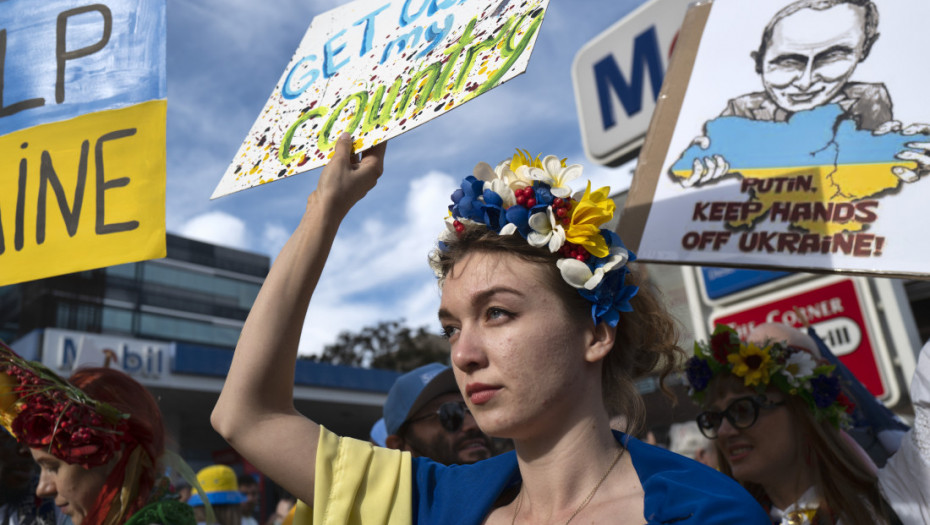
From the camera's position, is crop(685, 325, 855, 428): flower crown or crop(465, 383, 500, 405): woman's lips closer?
crop(465, 383, 500, 405): woman's lips

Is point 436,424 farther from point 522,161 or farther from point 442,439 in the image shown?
point 522,161

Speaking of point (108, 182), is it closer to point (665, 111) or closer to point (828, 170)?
point (665, 111)

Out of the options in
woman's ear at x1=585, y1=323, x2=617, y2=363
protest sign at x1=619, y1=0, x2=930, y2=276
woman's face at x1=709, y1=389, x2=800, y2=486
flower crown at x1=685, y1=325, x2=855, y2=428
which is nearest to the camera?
woman's ear at x1=585, y1=323, x2=617, y2=363

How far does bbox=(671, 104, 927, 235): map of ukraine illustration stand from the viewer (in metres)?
1.90

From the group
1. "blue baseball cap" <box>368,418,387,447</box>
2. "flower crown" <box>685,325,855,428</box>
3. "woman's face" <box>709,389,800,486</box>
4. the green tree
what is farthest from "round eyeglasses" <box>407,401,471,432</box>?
the green tree

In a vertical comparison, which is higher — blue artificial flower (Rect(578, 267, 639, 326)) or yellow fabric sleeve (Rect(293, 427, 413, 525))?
blue artificial flower (Rect(578, 267, 639, 326))

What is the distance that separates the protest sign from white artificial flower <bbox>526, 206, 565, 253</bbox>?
0.54 meters

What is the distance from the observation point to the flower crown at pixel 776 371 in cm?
274

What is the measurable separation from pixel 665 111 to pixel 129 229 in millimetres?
1550

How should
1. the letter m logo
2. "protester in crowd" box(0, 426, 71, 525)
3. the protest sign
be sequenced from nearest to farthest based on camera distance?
the protest sign
"protester in crowd" box(0, 426, 71, 525)
the letter m logo

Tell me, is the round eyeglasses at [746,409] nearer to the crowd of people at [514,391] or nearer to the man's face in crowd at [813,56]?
the crowd of people at [514,391]

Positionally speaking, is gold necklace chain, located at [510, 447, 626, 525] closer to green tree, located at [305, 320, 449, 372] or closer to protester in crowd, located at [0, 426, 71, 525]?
protester in crowd, located at [0, 426, 71, 525]

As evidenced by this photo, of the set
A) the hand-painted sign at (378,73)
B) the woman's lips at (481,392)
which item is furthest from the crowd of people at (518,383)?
the hand-painted sign at (378,73)

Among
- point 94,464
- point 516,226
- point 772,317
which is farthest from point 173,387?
point 516,226
